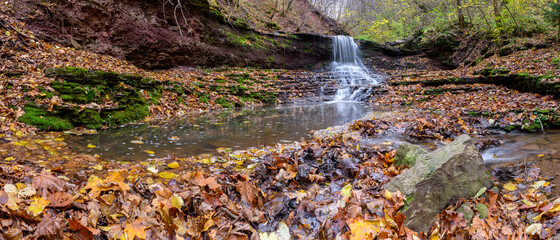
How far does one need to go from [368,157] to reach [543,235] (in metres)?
1.83

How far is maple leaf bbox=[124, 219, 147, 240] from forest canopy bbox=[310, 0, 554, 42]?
566cm

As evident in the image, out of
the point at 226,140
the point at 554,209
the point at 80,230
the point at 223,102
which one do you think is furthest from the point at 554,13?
the point at 80,230

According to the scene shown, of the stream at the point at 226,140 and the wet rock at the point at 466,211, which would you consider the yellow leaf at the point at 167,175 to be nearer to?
the stream at the point at 226,140

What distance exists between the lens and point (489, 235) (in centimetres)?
188

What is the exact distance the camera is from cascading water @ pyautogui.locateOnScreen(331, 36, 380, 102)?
13.8 meters

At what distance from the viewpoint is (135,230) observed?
5.66 feet

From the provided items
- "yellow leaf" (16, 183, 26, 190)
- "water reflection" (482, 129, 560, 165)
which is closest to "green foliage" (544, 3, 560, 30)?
"water reflection" (482, 129, 560, 165)

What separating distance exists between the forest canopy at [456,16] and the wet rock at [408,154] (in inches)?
146

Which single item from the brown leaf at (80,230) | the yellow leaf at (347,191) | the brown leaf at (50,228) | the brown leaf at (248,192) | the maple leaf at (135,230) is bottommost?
the yellow leaf at (347,191)

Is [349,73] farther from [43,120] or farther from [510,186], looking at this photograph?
[43,120]

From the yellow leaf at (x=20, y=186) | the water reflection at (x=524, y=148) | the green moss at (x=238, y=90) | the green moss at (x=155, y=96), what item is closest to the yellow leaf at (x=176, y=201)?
the yellow leaf at (x=20, y=186)

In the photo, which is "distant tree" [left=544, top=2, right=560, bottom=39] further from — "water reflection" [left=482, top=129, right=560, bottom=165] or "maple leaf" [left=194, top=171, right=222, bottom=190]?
"maple leaf" [left=194, top=171, right=222, bottom=190]

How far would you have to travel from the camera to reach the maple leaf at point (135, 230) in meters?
1.69

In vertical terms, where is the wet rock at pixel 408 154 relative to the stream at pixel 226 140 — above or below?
above
